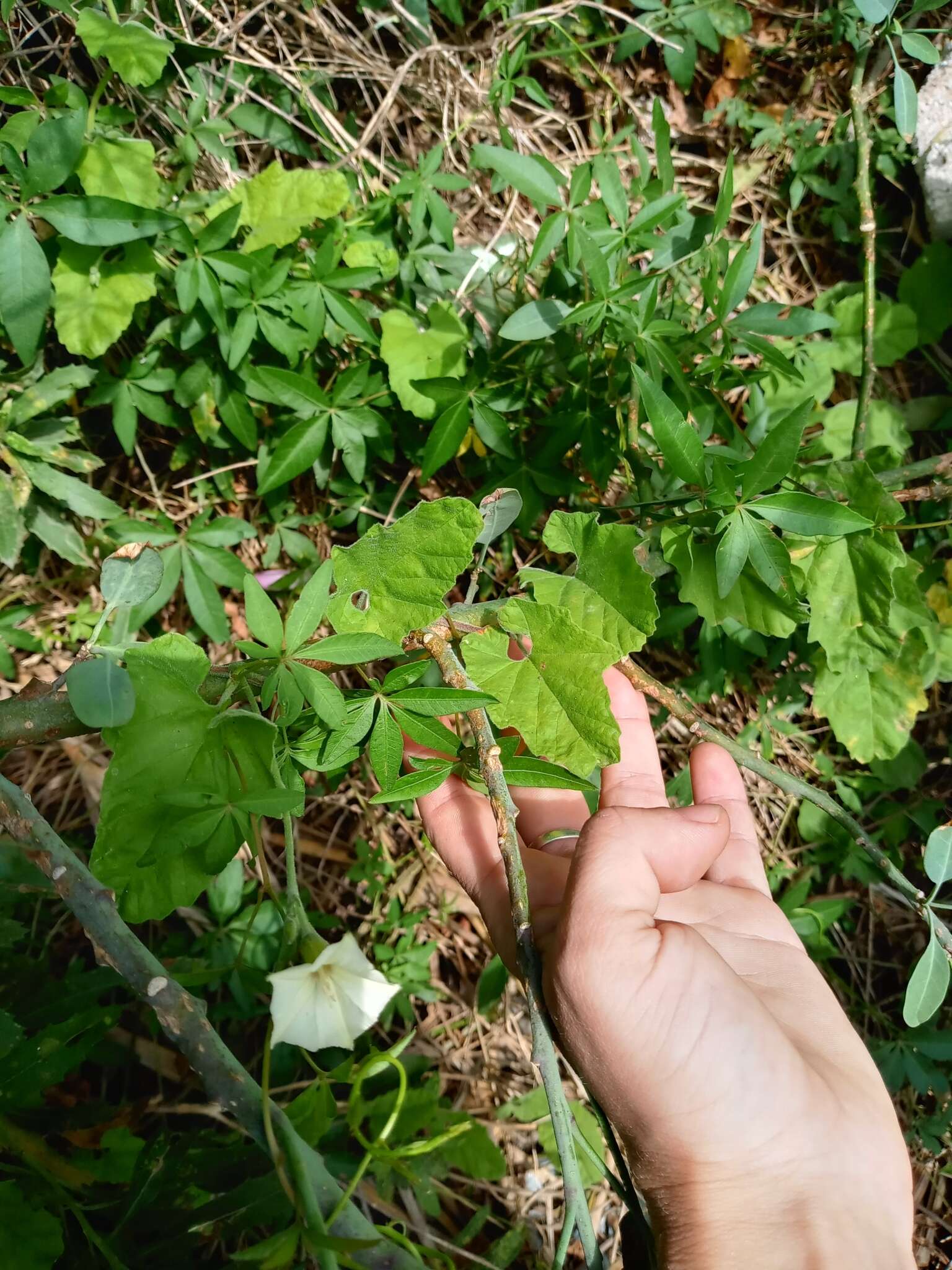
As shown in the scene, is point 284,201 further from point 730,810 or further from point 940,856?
point 940,856

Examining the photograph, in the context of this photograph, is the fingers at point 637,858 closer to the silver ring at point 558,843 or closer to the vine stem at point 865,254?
the silver ring at point 558,843

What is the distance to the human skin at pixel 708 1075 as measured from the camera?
42.2 inches

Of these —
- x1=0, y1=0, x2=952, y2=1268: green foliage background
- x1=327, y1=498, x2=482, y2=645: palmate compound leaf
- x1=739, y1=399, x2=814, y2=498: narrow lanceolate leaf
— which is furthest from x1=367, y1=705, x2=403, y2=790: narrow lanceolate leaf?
x1=739, y1=399, x2=814, y2=498: narrow lanceolate leaf

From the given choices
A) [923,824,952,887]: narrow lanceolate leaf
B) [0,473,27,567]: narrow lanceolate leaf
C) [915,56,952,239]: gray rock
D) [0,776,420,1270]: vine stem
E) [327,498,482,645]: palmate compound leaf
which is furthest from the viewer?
[915,56,952,239]: gray rock

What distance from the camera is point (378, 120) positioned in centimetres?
192

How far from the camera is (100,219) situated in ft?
4.62

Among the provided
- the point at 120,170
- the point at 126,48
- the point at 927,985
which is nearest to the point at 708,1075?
the point at 927,985

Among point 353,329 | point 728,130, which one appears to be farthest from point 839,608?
point 728,130

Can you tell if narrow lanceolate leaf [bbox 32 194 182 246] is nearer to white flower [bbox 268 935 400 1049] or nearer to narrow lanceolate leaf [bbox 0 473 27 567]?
narrow lanceolate leaf [bbox 0 473 27 567]

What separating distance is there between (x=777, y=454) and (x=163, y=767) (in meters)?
0.94

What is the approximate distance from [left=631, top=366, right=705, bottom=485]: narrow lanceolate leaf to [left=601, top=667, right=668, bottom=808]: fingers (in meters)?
0.41

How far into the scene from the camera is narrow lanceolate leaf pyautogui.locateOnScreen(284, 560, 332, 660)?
99 centimetres

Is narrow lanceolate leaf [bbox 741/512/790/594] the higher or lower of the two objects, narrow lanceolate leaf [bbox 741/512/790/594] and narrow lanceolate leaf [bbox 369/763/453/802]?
the higher

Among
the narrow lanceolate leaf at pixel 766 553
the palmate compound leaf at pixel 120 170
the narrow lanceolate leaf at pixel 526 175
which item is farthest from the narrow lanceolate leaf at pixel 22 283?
the narrow lanceolate leaf at pixel 766 553
